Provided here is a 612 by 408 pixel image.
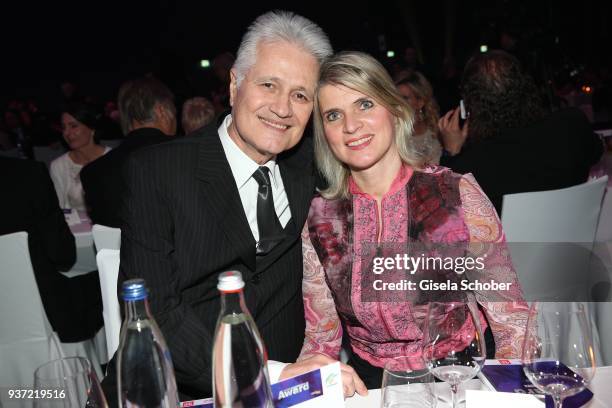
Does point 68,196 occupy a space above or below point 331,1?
below

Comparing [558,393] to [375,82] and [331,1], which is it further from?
[331,1]

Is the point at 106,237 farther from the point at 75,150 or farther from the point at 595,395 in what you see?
the point at 75,150

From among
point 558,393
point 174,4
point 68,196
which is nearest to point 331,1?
point 174,4

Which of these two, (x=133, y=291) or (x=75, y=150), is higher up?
(x=75, y=150)

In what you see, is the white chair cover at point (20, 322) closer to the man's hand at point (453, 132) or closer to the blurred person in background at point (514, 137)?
the blurred person in background at point (514, 137)

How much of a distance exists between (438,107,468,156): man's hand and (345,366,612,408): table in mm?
2662

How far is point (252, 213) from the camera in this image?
1.76 meters

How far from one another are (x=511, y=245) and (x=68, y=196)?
3517mm

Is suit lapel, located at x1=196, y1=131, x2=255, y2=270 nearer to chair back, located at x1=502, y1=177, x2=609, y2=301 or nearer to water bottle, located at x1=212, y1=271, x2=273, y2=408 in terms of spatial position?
water bottle, located at x1=212, y1=271, x2=273, y2=408

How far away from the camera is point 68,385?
864 mm

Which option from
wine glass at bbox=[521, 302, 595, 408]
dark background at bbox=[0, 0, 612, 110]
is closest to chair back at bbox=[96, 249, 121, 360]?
wine glass at bbox=[521, 302, 595, 408]

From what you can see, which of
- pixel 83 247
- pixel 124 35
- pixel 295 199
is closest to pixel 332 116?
pixel 295 199

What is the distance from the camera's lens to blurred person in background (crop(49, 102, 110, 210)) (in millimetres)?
4059

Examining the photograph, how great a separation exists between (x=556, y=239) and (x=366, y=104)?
1252 mm
